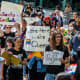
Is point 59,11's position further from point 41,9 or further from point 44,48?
point 44,48

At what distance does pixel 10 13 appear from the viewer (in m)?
6.05

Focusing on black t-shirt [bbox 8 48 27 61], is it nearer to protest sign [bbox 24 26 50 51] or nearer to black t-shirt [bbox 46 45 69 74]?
protest sign [bbox 24 26 50 51]

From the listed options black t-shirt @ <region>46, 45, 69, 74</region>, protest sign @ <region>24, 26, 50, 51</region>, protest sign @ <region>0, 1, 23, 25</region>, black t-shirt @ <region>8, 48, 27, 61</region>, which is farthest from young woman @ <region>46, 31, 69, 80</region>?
protest sign @ <region>0, 1, 23, 25</region>

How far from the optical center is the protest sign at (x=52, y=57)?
5.71m

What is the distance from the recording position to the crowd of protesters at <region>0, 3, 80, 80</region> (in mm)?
5645

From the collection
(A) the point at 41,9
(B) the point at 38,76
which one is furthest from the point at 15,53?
(A) the point at 41,9

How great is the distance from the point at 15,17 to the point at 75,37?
134 cm

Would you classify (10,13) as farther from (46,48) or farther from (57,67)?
(57,67)

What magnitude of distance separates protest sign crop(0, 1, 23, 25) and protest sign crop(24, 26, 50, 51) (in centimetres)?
39

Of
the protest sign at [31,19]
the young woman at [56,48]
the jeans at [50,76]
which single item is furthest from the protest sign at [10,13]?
the jeans at [50,76]

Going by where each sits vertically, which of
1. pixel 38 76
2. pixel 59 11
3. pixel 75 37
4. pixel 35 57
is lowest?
pixel 38 76

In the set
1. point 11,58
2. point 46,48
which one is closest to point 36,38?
point 46,48

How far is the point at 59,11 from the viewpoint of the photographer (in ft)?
19.7

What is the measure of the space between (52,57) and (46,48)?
24 cm
